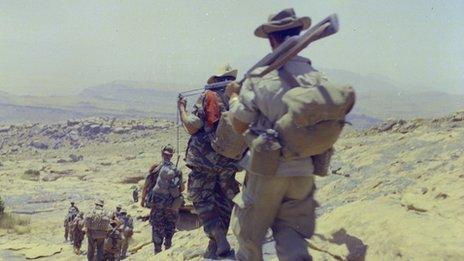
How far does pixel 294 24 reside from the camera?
11.3ft

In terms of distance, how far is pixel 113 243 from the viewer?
875 centimetres

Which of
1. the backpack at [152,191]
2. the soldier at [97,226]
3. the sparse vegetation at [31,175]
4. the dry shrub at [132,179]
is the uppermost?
the backpack at [152,191]

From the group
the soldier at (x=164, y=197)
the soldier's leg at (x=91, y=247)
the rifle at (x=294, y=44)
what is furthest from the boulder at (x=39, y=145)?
the rifle at (x=294, y=44)

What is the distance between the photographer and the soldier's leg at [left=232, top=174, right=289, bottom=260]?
3391 mm

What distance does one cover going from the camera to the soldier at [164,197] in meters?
8.45

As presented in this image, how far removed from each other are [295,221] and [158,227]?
5.35m

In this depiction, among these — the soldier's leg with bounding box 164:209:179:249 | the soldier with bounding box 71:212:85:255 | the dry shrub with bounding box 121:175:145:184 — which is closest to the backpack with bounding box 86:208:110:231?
the soldier's leg with bounding box 164:209:179:249

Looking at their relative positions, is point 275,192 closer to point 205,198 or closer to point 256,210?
point 256,210

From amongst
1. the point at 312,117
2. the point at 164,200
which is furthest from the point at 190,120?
the point at 164,200

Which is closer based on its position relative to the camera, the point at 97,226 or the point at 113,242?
the point at 97,226

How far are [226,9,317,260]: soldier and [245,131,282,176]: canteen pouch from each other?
0.02m

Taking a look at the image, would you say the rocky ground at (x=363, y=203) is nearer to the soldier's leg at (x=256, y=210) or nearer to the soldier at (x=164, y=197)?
the soldier at (x=164, y=197)

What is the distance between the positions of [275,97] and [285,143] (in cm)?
28

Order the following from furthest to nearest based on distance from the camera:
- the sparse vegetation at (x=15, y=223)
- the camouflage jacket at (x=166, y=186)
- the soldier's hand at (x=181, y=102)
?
the sparse vegetation at (x=15, y=223), the camouflage jacket at (x=166, y=186), the soldier's hand at (x=181, y=102)
